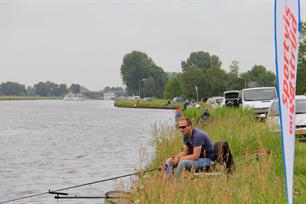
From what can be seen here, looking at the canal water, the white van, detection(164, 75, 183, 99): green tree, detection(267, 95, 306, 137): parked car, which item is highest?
detection(164, 75, 183, 99): green tree

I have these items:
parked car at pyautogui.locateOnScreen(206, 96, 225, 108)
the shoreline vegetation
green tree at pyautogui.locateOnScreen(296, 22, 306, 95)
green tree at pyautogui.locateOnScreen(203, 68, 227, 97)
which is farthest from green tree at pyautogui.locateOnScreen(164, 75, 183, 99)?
the shoreline vegetation

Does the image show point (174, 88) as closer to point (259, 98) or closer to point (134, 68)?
point (134, 68)

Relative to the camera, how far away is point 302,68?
64.9 m

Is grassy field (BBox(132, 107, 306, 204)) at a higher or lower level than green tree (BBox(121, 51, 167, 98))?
lower

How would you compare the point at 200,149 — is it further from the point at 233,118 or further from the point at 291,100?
the point at 233,118

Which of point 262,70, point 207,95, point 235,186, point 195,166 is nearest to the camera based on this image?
point 235,186

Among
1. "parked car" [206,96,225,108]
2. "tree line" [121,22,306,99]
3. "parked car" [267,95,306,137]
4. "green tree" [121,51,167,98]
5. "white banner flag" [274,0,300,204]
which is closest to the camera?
"white banner flag" [274,0,300,204]

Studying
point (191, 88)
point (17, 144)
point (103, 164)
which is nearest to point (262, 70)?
point (191, 88)

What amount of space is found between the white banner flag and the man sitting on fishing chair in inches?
219

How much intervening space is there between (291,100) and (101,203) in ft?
32.0

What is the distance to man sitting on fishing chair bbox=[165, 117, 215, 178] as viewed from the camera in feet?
33.4

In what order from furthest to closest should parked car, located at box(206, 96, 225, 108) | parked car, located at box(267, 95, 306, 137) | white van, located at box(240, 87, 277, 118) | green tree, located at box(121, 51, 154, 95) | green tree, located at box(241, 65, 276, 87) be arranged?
green tree, located at box(121, 51, 154, 95) < green tree, located at box(241, 65, 276, 87) < parked car, located at box(206, 96, 225, 108) < white van, located at box(240, 87, 277, 118) < parked car, located at box(267, 95, 306, 137)

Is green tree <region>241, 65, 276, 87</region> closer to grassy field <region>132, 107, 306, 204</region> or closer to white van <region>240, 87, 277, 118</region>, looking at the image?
white van <region>240, 87, 277, 118</region>

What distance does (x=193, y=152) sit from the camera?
1037 cm
